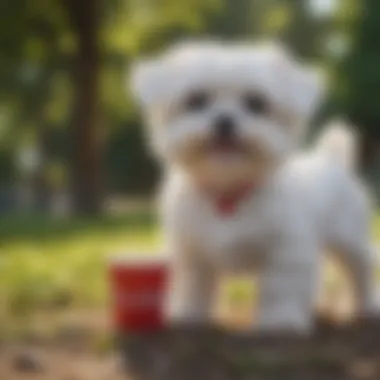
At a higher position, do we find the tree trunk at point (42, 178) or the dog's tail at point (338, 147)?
the tree trunk at point (42, 178)

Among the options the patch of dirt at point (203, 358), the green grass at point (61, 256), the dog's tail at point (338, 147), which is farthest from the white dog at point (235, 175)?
the green grass at point (61, 256)

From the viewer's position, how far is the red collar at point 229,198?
2.00 m

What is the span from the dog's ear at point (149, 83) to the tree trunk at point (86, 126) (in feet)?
9.33

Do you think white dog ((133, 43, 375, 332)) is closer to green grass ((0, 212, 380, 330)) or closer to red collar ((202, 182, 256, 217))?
red collar ((202, 182, 256, 217))

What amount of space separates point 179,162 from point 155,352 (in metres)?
0.38

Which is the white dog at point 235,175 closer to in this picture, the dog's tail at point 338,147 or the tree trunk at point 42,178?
the dog's tail at point 338,147

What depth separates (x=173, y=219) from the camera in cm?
203

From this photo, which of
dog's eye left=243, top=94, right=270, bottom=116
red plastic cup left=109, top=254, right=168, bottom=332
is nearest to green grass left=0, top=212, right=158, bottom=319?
red plastic cup left=109, top=254, right=168, bottom=332

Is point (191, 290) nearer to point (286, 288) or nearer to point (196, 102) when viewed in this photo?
point (286, 288)

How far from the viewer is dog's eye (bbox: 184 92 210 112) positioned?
194cm

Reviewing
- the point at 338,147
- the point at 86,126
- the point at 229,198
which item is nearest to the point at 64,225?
the point at 86,126

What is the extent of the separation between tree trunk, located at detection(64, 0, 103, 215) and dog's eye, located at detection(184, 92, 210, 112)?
294cm

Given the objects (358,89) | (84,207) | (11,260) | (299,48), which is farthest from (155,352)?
(358,89)

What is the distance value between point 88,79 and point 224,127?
332 centimetres
